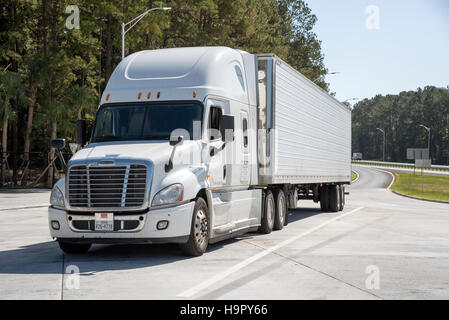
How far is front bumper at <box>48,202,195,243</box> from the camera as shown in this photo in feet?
36.4

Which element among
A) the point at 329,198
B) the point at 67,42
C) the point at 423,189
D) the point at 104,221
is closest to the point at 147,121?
the point at 104,221

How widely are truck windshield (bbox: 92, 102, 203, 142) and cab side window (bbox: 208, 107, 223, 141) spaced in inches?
12.5

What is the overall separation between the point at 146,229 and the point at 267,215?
18.8 ft

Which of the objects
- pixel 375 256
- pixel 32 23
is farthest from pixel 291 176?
pixel 32 23

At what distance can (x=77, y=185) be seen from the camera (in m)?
11.4

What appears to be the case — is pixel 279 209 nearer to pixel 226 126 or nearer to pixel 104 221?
pixel 226 126

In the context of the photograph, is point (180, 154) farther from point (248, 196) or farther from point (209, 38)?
point (209, 38)

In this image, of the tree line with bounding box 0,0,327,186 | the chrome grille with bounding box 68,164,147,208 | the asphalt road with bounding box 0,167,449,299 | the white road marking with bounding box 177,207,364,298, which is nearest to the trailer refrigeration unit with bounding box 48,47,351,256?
the chrome grille with bounding box 68,164,147,208

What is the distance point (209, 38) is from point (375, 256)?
36.5 m

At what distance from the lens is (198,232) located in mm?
11859

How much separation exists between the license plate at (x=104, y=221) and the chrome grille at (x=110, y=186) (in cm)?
15

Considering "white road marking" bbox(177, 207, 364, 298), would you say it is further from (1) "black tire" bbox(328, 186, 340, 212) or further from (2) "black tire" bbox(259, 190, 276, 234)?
(1) "black tire" bbox(328, 186, 340, 212)

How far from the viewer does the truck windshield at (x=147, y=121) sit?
40.6ft

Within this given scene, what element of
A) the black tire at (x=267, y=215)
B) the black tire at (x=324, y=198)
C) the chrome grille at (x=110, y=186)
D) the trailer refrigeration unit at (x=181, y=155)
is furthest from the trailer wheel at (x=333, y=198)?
the chrome grille at (x=110, y=186)
